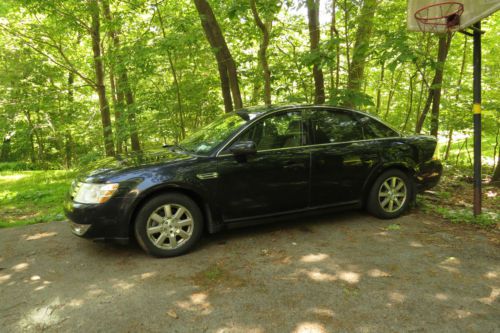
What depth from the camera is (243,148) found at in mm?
4020

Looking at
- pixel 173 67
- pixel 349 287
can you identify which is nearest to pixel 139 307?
pixel 349 287

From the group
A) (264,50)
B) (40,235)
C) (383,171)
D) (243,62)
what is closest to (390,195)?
(383,171)

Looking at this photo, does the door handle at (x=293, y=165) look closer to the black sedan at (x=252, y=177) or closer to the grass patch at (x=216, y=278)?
the black sedan at (x=252, y=177)

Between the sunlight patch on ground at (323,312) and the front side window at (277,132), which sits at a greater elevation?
the front side window at (277,132)

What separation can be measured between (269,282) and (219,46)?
598 cm

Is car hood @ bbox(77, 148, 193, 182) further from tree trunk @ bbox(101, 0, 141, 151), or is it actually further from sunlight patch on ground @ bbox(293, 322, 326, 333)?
tree trunk @ bbox(101, 0, 141, 151)

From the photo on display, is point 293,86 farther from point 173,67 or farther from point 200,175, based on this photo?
point 200,175

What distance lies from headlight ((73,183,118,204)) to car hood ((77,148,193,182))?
0.08 meters

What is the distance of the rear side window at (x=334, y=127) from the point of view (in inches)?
185

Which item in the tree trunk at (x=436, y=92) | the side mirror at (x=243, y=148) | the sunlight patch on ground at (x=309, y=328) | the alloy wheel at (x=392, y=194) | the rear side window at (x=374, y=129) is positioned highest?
the tree trunk at (x=436, y=92)

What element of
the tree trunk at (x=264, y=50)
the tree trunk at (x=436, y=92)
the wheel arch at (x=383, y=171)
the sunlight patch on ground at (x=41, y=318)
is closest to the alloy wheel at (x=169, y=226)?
the sunlight patch on ground at (x=41, y=318)

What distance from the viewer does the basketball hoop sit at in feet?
15.6

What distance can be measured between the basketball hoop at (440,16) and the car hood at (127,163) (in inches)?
155

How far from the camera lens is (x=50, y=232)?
499 cm
